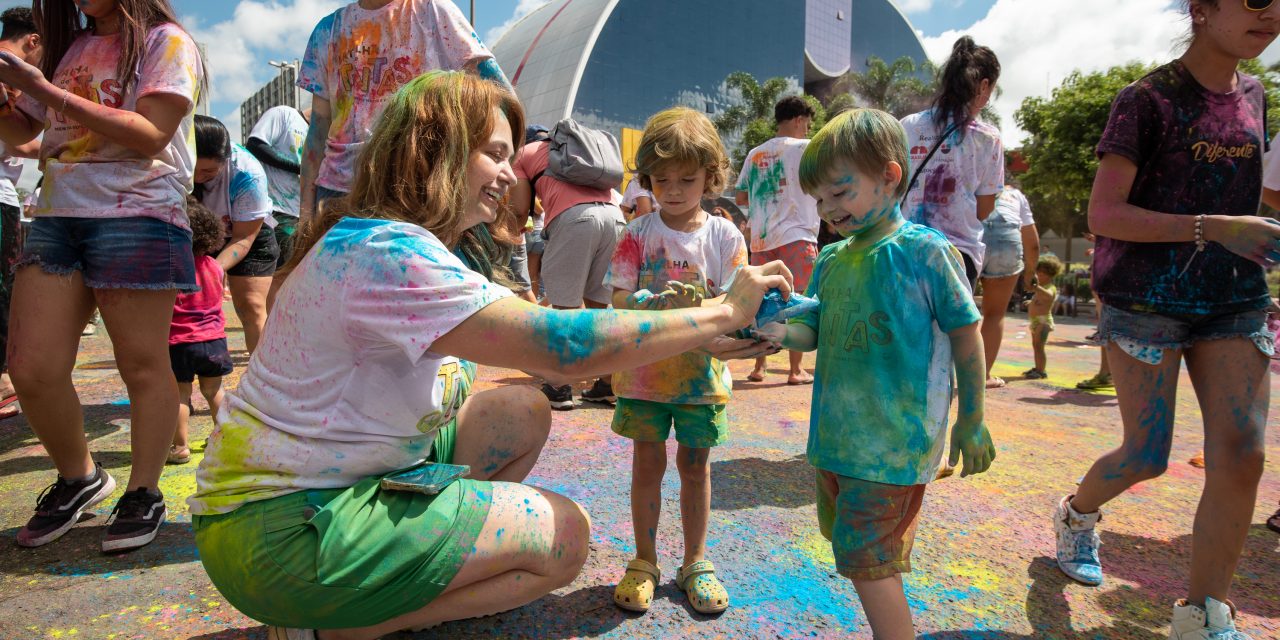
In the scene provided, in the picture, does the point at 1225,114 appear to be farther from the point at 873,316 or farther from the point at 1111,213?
the point at 873,316

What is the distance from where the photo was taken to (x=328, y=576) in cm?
149

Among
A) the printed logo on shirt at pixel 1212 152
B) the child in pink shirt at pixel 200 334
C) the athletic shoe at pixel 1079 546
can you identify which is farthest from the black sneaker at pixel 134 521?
the printed logo on shirt at pixel 1212 152

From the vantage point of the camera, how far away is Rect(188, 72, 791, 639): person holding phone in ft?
4.92

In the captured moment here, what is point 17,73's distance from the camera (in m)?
2.18

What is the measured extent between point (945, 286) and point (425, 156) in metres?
1.24

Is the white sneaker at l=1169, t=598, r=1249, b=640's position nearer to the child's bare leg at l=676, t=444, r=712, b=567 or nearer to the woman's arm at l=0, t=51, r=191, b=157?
the child's bare leg at l=676, t=444, r=712, b=567

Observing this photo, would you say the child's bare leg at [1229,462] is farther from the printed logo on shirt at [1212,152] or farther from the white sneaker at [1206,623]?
the printed logo on shirt at [1212,152]

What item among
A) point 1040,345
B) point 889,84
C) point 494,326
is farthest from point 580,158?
point 889,84

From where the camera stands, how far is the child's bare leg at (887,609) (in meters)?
1.65

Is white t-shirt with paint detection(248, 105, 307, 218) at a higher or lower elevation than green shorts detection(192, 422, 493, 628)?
higher

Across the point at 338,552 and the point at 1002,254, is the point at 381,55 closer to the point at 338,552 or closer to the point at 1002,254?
the point at 338,552

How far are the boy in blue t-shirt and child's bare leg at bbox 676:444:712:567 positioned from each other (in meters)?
0.49

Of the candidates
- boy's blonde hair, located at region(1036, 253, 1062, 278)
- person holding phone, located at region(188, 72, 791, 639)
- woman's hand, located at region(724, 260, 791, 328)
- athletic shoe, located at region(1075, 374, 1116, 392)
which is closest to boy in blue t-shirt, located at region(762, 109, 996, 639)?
woman's hand, located at region(724, 260, 791, 328)

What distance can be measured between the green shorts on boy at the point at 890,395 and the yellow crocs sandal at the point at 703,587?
492mm
